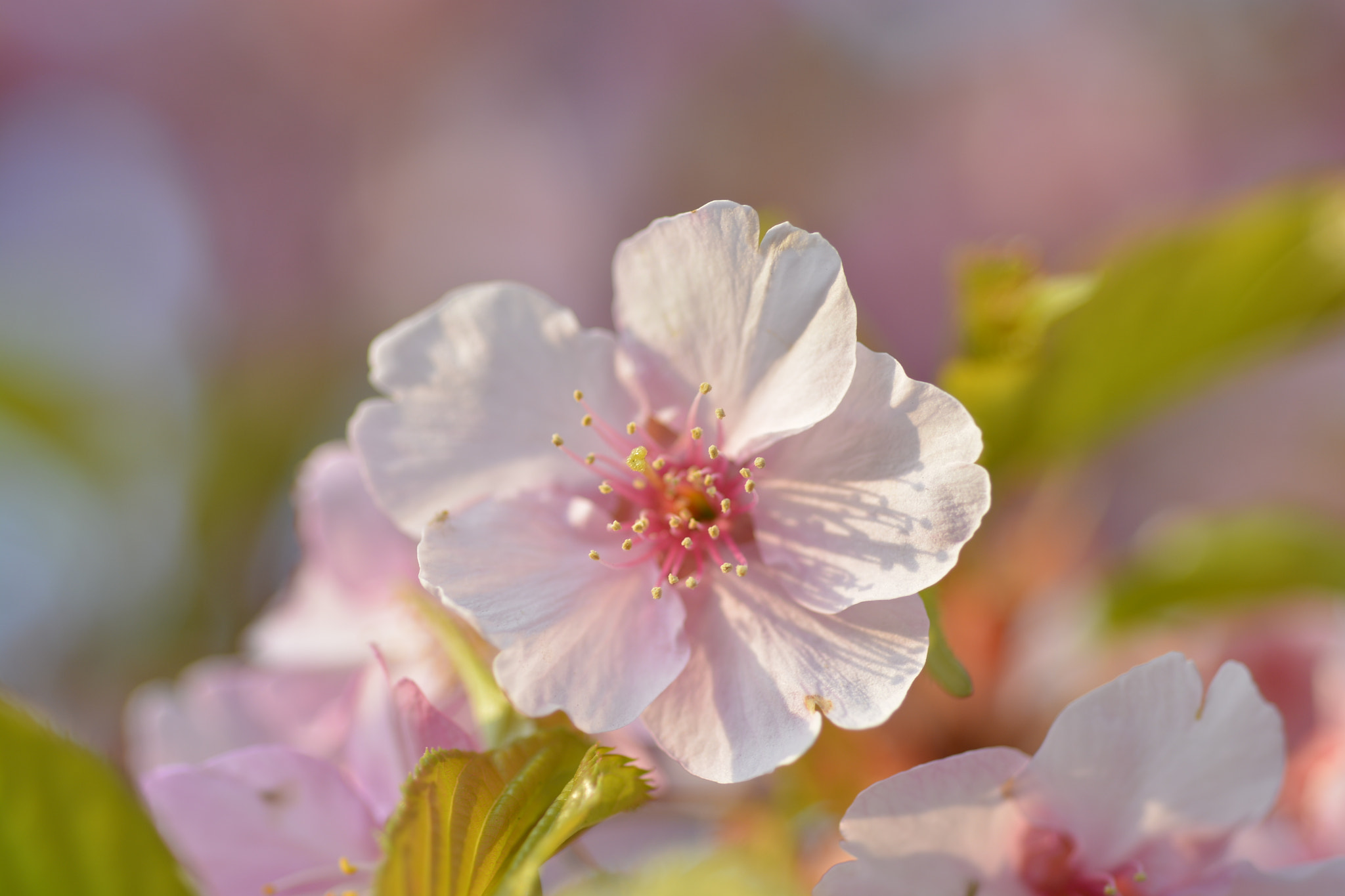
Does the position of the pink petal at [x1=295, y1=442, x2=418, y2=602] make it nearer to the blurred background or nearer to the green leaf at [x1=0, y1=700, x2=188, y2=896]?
the green leaf at [x1=0, y1=700, x2=188, y2=896]

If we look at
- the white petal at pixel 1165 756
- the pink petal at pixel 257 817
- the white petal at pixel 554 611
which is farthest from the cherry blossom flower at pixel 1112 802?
the pink petal at pixel 257 817

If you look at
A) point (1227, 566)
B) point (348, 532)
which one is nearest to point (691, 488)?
point (348, 532)

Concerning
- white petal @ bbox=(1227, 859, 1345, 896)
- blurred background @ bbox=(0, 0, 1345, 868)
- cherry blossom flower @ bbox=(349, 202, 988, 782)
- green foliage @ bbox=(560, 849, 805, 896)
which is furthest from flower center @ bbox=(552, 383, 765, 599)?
blurred background @ bbox=(0, 0, 1345, 868)

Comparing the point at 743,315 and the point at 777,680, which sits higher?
the point at 743,315

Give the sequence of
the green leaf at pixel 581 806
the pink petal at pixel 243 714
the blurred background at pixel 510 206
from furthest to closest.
→ the blurred background at pixel 510 206 < the pink petal at pixel 243 714 < the green leaf at pixel 581 806

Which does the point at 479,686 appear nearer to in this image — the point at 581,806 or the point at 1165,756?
the point at 581,806

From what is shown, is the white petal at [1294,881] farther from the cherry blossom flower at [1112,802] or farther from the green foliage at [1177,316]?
the green foliage at [1177,316]
